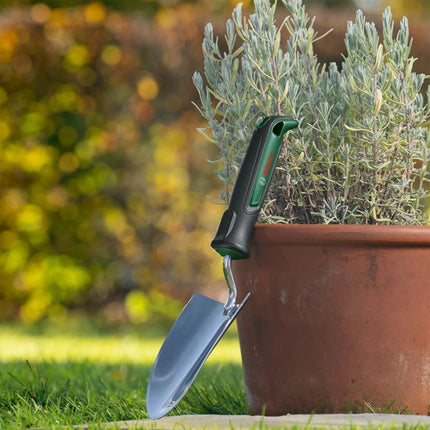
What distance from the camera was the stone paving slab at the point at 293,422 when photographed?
162cm

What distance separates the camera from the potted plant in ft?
5.96

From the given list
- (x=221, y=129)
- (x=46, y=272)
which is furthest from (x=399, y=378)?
(x=46, y=272)

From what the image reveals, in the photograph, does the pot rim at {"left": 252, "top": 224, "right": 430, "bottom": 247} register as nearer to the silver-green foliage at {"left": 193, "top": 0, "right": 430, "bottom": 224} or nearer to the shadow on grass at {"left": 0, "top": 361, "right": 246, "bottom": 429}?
the silver-green foliage at {"left": 193, "top": 0, "right": 430, "bottom": 224}

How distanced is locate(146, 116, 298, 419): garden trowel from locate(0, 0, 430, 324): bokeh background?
346cm

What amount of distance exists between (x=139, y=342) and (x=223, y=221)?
3159 mm

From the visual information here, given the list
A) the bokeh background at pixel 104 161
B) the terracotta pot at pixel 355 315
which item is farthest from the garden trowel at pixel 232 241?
the bokeh background at pixel 104 161

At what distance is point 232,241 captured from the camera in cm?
182

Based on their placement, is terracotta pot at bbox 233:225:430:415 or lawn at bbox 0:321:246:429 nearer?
terracotta pot at bbox 233:225:430:415

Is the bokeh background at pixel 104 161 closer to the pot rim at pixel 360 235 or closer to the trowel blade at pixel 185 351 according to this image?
the trowel blade at pixel 185 351

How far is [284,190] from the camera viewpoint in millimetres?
2059

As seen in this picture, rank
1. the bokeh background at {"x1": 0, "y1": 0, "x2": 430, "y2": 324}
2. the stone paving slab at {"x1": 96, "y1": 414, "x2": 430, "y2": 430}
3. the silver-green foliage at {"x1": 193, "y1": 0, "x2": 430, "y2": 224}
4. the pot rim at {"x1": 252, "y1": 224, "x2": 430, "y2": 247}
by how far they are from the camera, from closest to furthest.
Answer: the stone paving slab at {"x1": 96, "y1": 414, "x2": 430, "y2": 430} → the pot rim at {"x1": 252, "y1": 224, "x2": 430, "y2": 247} → the silver-green foliage at {"x1": 193, "y1": 0, "x2": 430, "y2": 224} → the bokeh background at {"x1": 0, "y1": 0, "x2": 430, "y2": 324}

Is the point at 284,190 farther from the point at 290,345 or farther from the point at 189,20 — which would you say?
the point at 189,20

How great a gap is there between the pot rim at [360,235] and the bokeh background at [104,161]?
11.5 feet

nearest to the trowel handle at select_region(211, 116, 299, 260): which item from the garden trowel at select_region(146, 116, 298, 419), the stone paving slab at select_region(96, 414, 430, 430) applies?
the garden trowel at select_region(146, 116, 298, 419)
